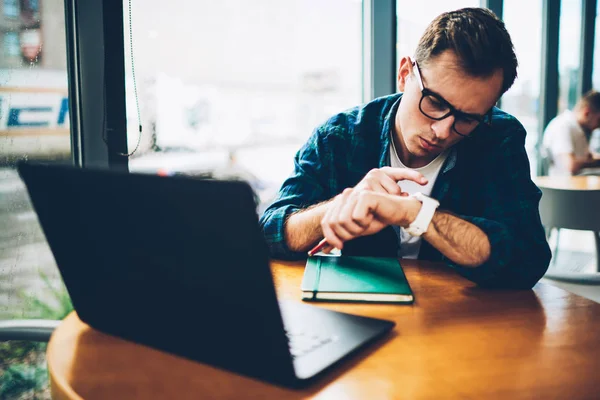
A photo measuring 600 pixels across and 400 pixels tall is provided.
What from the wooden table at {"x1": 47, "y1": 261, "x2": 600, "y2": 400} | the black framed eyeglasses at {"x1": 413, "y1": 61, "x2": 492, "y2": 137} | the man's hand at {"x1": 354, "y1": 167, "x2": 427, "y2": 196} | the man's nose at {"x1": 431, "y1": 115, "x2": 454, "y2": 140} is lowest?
the wooden table at {"x1": 47, "y1": 261, "x2": 600, "y2": 400}

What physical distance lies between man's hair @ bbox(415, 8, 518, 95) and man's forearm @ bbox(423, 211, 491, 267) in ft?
1.37

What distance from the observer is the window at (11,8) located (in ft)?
4.68

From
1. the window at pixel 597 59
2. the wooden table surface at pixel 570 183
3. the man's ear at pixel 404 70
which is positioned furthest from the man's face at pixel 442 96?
the window at pixel 597 59

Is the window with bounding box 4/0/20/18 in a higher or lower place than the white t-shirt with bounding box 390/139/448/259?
higher

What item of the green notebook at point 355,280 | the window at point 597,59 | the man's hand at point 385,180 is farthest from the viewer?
the window at point 597,59

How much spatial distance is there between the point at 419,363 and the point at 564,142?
4349 mm

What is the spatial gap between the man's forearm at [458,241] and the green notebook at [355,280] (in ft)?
0.39

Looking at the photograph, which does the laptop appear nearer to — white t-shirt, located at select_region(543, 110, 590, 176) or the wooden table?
the wooden table

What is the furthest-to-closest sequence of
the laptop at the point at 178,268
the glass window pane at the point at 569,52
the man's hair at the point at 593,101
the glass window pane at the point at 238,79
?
the glass window pane at the point at 569,52 < the man's hair at the point at 593,101 < the glass window pane at the point at 238,79 < the laptop at the point at 178,268

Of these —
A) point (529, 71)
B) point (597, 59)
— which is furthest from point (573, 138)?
point (597, 59)

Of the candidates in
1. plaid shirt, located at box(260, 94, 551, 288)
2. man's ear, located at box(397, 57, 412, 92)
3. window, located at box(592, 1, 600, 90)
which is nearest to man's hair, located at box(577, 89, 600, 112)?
window, located at box(592, 1, 600, 90)

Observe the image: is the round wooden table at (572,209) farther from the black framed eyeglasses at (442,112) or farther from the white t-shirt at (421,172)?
the black framed eyeglasses at (442,112)

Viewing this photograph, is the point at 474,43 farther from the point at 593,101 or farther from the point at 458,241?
the point at 593,101

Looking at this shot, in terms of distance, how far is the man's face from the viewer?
47.7 inches
